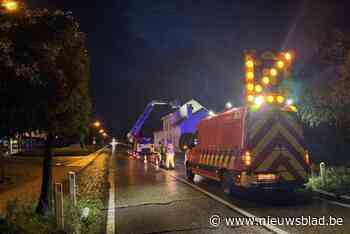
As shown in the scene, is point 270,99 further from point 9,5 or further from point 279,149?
point 9,5

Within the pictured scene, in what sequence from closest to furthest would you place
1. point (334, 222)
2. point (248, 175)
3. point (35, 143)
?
point (334, 222), point (248, 175), point (35, 143)

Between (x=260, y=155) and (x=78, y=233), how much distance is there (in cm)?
567

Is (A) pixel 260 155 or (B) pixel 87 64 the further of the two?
(A) pixel 260 155

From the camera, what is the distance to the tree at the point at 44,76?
6.31m

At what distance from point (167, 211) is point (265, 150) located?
3.18 meters

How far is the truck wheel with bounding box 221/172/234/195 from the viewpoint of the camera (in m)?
11.8

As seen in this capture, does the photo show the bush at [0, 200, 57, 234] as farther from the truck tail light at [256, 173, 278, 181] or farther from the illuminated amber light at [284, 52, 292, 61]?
the illuminated amber light at [284, 52, 292, 61]

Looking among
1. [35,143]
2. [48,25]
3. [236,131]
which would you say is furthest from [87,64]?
[35,143]

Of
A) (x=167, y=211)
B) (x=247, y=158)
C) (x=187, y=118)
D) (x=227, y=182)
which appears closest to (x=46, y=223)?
(x=167, y=211)

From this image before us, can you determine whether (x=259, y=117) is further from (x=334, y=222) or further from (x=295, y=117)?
(x=334, y=222)

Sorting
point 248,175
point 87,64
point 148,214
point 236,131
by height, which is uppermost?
point 87,64

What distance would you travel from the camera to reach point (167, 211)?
1019 centimetres

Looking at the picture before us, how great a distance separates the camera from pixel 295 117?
11688 mm

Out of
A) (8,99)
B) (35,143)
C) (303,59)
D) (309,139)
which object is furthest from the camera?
(35,143)
